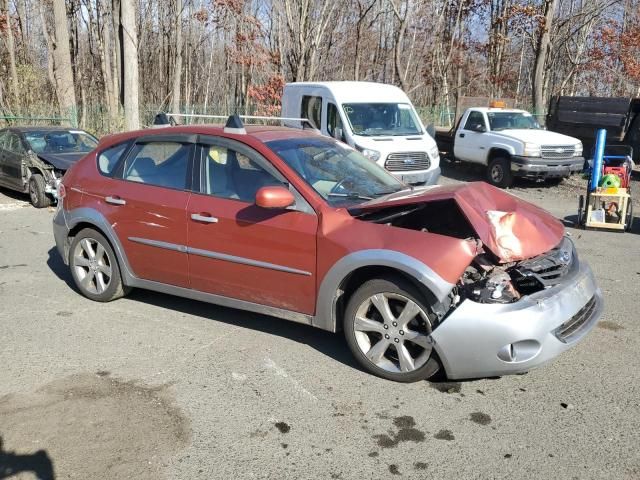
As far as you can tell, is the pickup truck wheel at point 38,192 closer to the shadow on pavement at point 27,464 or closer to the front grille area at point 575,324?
the shadow on pavement at point 27,464

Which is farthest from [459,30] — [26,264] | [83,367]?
[83,367]

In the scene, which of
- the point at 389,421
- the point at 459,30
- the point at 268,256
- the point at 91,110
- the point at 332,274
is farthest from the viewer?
the point at 459,30

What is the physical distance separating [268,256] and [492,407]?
1.86 metres

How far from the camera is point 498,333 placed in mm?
3547

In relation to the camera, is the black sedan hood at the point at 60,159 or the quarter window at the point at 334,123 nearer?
the black sedan hood at the point at 60,159

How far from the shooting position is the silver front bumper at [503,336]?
3.55 m

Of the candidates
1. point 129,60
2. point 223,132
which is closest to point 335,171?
point 223,132

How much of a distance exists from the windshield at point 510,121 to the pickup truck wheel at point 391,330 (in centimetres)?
1205

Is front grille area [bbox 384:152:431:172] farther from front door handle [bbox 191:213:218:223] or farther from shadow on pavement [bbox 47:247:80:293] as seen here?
front door handle [bbox 191:213:218:223]

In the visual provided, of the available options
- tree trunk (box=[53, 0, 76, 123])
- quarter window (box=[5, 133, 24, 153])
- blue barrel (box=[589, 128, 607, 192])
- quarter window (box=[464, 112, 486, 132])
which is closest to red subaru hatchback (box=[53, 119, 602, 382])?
blue barrel (box=[589, 128, 607, 192])

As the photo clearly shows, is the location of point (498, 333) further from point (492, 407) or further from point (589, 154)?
point (589, 154)

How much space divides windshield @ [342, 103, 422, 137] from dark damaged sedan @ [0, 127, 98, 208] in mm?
5330

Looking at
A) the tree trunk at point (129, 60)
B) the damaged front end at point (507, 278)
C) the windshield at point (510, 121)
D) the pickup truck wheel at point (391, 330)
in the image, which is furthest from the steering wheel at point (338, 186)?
the tree trunk at point (129, 60)

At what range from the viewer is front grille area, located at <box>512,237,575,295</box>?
12.6 ft
